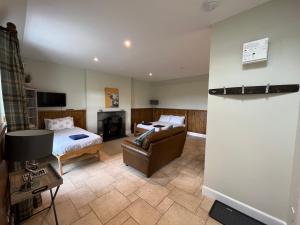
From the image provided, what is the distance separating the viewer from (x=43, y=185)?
131 centimetres

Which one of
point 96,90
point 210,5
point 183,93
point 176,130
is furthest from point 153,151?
point 183,93

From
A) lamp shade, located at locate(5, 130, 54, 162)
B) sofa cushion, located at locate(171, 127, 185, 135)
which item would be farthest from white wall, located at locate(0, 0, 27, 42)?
sofa cushion, located at locate(171, 127, 185, 135)

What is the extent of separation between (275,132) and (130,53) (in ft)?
9.95

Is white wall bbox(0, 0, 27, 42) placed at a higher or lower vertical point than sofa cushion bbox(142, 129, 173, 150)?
higher

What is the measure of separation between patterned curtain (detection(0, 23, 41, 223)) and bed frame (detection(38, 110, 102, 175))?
105cm

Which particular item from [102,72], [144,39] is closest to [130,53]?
[144,39]

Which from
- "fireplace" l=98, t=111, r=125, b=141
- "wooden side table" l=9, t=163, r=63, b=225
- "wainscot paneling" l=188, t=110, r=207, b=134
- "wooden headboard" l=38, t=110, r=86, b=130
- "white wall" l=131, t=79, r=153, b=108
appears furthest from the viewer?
"white wall" l=131, t=79, r=153, b=108

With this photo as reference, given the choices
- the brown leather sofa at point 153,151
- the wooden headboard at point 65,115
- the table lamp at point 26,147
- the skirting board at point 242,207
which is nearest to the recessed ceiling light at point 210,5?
the brown leather sofa at point 153,151

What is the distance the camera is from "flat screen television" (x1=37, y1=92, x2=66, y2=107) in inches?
148

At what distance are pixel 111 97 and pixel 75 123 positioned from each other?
168cm

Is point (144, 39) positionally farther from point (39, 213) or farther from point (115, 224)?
point (39, 213)

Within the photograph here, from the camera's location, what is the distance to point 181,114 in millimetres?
6410

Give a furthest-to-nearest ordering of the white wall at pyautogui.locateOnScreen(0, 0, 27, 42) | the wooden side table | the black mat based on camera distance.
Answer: the black mat
the white wall at pyautogui.locateOnScreen(0, 0, 27, 42)
the wooden side table

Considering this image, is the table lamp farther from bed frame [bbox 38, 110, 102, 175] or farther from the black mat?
the black mat
